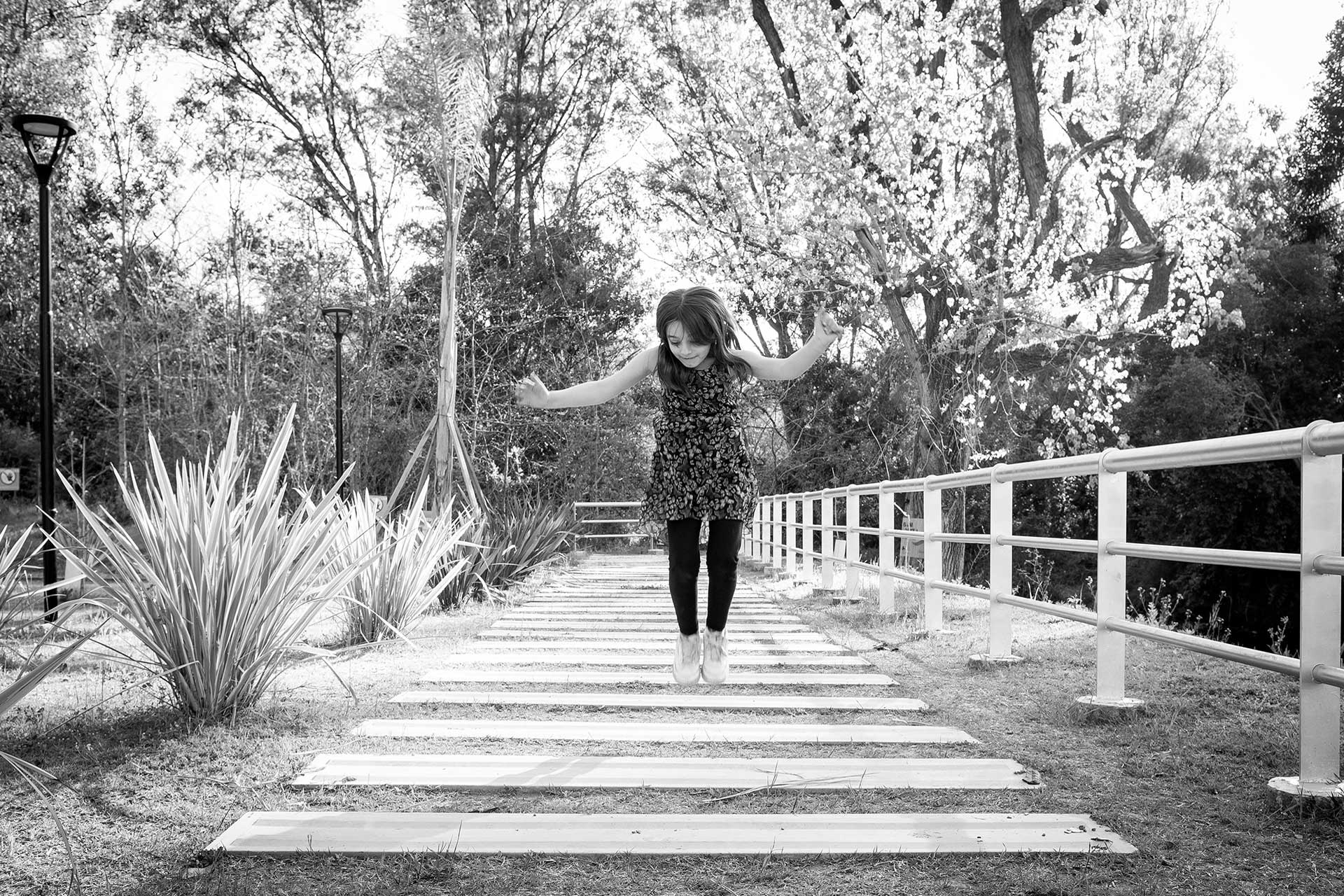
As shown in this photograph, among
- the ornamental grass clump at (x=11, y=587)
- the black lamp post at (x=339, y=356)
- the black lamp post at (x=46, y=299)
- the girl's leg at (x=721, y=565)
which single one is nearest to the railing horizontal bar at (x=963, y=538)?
the girl's leg at (x=721, y=565)

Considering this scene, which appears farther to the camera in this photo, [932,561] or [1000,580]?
[932,561]

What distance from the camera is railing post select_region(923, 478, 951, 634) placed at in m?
6.32

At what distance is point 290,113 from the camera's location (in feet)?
78.1

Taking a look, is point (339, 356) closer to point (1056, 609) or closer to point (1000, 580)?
point (1000, 580)

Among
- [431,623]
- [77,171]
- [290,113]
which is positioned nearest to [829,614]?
[431,623]

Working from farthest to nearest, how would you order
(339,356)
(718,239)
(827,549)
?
1. (718,239)
2. (339,356)
3. (827,549)

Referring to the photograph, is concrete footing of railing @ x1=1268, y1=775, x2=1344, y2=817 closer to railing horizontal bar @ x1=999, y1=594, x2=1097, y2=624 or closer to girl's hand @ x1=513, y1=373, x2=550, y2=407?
railing horizontal bar @ x1=999, y1=594, x2=1097, y2=624

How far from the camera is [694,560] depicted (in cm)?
395

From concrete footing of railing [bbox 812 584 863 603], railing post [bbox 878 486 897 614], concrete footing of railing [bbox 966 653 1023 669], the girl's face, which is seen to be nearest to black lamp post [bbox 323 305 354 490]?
concrete footing of railing [bbox 812 584 863 603]

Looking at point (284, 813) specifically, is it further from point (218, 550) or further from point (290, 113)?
point (290, 113)

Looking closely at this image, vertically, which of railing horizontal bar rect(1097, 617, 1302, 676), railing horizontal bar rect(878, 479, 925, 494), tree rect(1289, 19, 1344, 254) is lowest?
railing horizontal bar rect(1097, 617, 1302, 676)

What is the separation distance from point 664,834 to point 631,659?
300 centimetres

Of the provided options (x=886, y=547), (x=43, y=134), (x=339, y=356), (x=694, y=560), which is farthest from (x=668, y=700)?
(x=339, y=356)

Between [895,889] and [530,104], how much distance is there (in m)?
24.9
